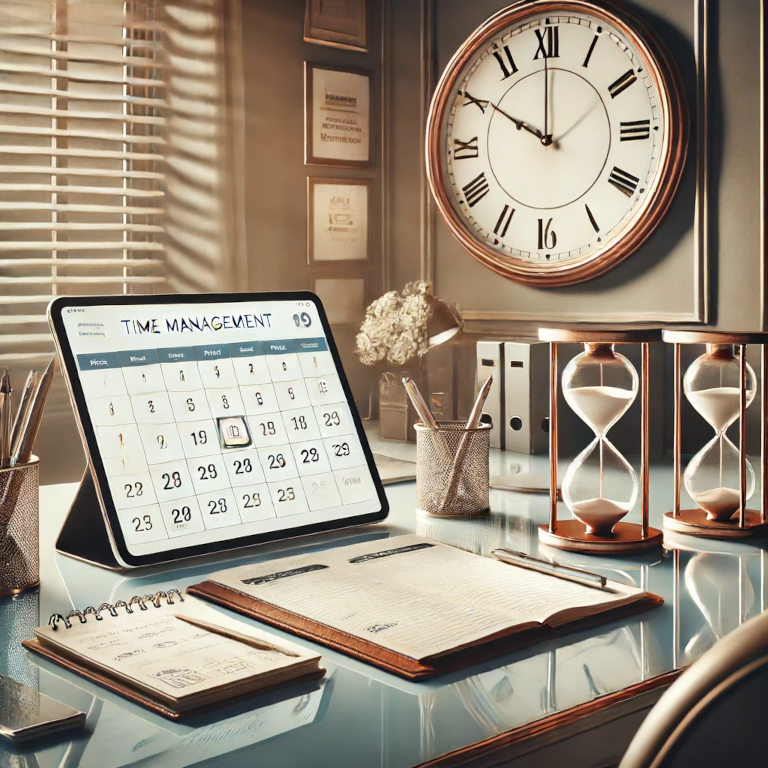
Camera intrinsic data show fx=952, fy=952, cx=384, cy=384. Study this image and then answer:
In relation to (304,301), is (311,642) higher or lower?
lower

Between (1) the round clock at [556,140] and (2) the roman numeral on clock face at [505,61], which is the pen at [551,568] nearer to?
(1) the round clock at [556,140]

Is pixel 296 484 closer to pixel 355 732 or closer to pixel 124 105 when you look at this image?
pixel 355 732

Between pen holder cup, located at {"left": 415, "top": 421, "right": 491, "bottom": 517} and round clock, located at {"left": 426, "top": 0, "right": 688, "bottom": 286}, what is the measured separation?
1011 millimetres

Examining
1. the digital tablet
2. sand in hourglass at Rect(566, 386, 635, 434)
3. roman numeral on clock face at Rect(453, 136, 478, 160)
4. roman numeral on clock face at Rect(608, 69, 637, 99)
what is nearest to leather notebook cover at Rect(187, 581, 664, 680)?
the digital tablet

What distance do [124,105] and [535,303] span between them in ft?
3.85

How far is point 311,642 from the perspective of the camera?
788 millimetres

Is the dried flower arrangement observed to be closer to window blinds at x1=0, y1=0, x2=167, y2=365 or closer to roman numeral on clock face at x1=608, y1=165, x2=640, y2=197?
roman numeral on clock face at x1=608, y1=165, x2=640, y2=197

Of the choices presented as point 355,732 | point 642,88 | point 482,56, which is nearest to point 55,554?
point 355,732

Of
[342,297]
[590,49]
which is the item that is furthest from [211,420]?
[342,297]

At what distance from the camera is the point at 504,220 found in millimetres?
2373

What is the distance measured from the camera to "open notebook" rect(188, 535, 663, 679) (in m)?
0.75

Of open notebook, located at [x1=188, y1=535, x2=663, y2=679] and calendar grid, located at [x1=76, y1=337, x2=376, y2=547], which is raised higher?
calendar grid, located at [x1=76, y1=337, x2=376, y2=547]

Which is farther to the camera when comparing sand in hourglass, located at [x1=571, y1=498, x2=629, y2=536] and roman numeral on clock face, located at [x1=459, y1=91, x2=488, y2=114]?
roman numeral on clock face, located at [x1=459, y1=91, x2=488, y2=114]

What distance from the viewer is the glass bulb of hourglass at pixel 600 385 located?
106 centimetres
